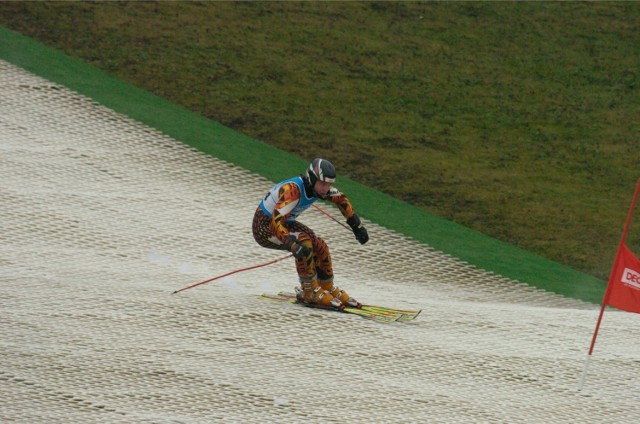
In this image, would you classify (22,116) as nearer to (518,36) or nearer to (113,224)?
(113,224)

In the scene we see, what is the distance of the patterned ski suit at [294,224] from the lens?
33.6ft

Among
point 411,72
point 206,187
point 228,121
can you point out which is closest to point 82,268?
point 206,187

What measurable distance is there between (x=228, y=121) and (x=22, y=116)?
13.7ft

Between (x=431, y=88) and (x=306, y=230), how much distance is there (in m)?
11.6

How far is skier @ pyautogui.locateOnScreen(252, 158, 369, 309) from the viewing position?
401 inches

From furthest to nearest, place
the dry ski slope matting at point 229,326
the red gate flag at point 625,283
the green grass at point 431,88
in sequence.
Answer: the green grass at point 431,88
the red gate flag at point 625,283
the dry ski slope matting at point 229,326

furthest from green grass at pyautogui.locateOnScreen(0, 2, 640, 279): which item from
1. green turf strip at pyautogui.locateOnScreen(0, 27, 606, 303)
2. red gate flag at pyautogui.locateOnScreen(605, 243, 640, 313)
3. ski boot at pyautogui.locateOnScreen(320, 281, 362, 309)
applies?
red gate flag at pyautogui.locateOnScreen(605, 243, 640, 313)

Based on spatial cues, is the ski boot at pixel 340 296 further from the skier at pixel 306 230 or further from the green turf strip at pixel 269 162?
the green turf strip at pixel 269 162

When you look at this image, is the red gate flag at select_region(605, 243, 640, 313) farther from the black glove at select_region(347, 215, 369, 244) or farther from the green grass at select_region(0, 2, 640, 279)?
the green grass at select_region(0, 2, 640, 279)

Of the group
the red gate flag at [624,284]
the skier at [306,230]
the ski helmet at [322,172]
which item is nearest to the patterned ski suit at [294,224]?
the skier at [306,230]

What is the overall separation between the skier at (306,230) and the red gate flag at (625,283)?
9.08 ft

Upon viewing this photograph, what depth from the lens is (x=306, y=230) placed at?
417 inches

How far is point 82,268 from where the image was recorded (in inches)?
460

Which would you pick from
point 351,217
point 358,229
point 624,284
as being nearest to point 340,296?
point 358,229
